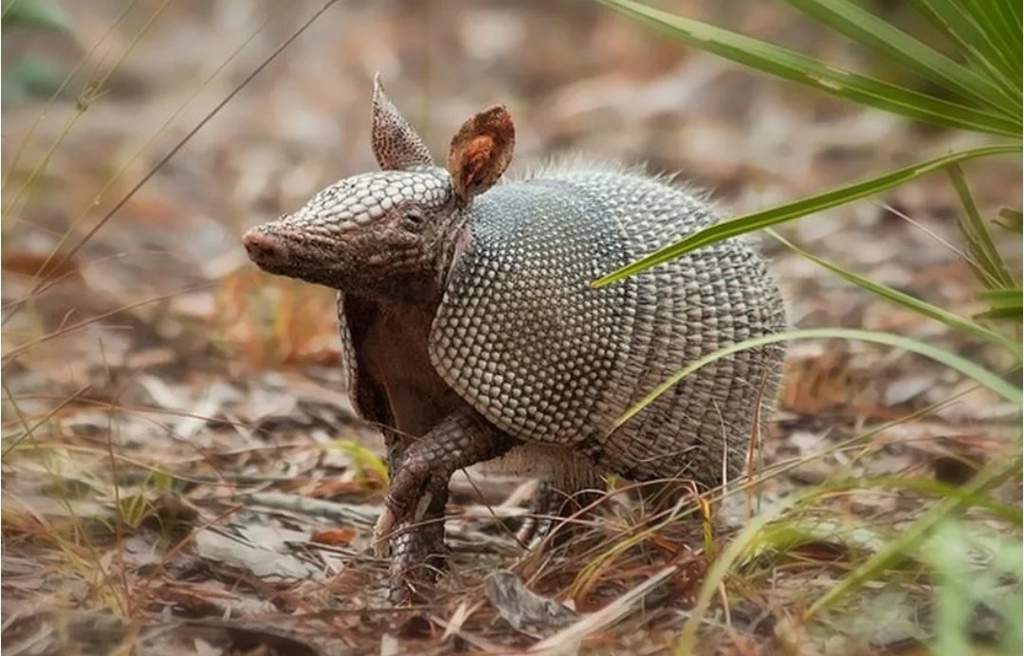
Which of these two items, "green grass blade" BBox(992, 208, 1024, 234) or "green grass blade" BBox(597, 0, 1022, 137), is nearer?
"green grass blade" BBox(597, 0, 1022, 137)

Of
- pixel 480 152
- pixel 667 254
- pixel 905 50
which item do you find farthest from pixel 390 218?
pixel 905 50

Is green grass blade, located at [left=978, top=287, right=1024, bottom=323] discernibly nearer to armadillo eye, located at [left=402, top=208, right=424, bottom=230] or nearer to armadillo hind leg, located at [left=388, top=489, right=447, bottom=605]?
armadillo eye, located at [left=402, top=208, right=424, bottom=230]

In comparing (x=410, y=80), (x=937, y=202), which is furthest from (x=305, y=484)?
(x=410, y=80)

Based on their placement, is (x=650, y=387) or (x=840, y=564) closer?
(x=840, y=564)

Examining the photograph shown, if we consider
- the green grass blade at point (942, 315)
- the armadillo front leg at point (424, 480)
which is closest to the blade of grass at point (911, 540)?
the green grass blade at point (942, 315)

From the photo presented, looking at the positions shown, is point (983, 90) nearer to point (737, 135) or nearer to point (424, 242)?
point (424, 242)

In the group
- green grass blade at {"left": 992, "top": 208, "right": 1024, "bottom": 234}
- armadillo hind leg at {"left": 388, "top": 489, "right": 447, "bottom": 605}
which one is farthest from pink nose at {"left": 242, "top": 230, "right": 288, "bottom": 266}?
green grass blade at {"left": 992, "top": 208, "right": 1024, "bottom": 234}

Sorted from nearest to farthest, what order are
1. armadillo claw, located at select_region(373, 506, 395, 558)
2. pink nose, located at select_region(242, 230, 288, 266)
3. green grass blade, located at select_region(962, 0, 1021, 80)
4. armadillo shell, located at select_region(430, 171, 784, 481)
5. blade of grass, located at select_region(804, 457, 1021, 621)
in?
blade of grass, located at select_region(804, 457, 1021, 621), green grass blade, located at select_region(962, 0, 1021, 80), pink nose, located at select_region(242, 230, 288, 266), armadillo shell, located at select_region(430, 171, 784, 481), armadillo claw, located at select_region(373, 506, 395, 558)
